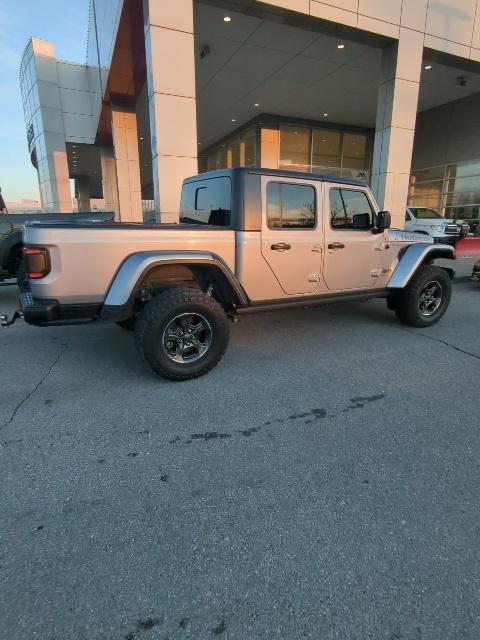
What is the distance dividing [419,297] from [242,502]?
162 inches

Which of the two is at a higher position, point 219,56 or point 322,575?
point 219,56

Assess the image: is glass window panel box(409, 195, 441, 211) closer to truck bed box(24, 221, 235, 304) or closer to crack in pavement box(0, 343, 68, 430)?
truck bed box(24, 221, 235, 304)

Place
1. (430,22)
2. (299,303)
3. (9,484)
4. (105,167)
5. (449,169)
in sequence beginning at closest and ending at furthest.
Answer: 1. (9,484)
2. (299,303)
3. (430,22)
4. (449,169)
5. (105,167)

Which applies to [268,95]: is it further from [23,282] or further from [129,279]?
[129,279]

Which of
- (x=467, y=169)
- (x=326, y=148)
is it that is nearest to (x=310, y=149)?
(x=326, y=148)

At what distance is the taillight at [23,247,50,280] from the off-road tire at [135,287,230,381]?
2.89 ft

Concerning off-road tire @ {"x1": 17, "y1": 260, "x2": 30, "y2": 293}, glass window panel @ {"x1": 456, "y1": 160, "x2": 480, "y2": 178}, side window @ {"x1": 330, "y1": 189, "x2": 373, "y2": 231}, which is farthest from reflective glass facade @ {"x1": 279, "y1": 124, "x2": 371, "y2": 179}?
off-road tire @ {"x1": 17, "y1": 260, "x2": 30, "y2": 293}

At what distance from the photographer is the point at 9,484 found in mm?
2246

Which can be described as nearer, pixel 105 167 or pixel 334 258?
pixel 334 258

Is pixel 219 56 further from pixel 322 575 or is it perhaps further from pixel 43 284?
pixel 322 575

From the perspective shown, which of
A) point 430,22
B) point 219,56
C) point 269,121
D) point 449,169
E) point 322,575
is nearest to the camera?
point 322,575

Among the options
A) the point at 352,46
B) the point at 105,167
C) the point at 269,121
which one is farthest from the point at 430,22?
the point at 105,167

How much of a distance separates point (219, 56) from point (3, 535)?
44.6 feet

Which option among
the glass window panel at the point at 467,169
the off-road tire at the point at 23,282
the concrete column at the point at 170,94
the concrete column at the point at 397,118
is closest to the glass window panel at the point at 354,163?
the glass window panel at the point at 467,169
